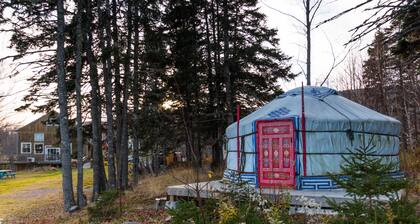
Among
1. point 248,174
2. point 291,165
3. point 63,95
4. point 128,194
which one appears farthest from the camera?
point 128,194

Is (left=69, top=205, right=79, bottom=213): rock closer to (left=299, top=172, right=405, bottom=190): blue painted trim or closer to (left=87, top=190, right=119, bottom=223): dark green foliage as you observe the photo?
(left=87, top=190, right=119, bottom=223): dark green foliage

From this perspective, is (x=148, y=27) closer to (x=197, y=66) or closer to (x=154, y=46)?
(x=154, y=46)

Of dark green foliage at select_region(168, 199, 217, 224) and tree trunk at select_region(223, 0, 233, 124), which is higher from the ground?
tree trunk at select_region(223, 0, 233, 124)

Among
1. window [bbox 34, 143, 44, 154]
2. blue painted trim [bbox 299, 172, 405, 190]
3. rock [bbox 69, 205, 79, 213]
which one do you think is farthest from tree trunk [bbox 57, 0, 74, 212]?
window [bbox 34, 143, 44, 154]

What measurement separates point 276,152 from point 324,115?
1355mm

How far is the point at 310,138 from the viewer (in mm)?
9422

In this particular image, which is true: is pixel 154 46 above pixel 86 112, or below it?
above

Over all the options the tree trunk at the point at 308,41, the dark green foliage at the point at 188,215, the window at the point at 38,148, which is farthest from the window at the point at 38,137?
the dark green foliage at the point at 188,215

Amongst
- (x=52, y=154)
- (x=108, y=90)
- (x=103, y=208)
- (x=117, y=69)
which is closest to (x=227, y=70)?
(x=117, y=69)

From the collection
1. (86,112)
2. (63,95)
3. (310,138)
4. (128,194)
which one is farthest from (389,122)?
(86,112)

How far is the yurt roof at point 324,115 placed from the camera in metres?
9.42

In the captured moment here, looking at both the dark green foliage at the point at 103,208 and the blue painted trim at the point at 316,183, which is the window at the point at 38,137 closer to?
the dark green foliage at the point at 103,208

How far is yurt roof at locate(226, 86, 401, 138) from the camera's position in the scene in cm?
942

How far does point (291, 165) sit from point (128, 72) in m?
6.90
